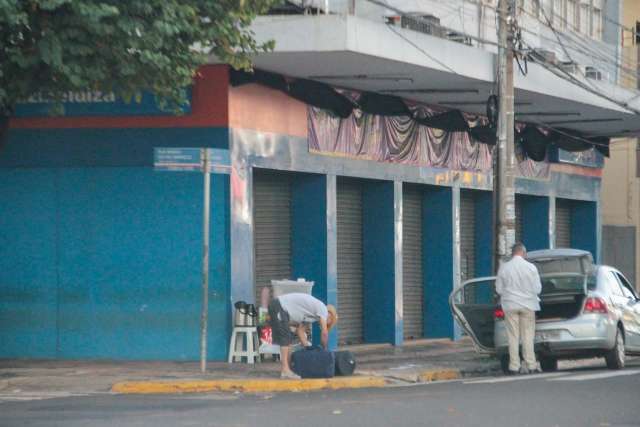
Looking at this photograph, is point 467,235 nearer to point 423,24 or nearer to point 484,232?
point 484,232

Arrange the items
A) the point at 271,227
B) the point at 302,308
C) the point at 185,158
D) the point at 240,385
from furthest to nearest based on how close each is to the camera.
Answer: the point at 271,227 → the point at 302,308 → the point at 185,158 → the point at 240,385

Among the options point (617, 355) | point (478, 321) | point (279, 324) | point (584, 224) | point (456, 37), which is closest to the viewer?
point (279, 324)

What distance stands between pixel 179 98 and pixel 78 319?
18.6ft

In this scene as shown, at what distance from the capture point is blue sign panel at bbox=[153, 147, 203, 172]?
17.8m

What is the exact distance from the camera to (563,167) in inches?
1369

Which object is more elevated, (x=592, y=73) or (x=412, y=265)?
(x=592, y=73)

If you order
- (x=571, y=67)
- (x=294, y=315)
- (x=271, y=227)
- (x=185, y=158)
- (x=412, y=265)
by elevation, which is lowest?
(x=294, y=315)

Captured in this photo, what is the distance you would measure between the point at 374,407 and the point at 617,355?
23.8 ft

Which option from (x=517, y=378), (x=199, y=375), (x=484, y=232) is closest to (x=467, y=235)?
(x=484, y=232)

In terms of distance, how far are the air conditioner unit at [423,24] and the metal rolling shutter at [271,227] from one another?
3.48 m

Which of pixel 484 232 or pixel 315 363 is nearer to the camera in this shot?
pixel 315 363

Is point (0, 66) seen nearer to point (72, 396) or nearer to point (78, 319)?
point (72, 396)

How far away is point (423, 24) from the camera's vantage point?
25.1 metres

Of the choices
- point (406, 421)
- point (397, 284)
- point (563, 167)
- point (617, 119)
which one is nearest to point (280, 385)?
point (406, 421)
